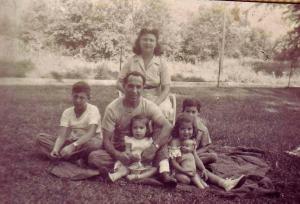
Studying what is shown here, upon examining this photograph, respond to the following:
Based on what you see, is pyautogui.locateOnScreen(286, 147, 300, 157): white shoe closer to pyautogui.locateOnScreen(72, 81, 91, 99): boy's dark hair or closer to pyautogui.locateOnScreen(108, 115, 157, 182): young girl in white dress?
pyautogui.locateOnScreen(108, 115, 157, 182): young girl in white dress

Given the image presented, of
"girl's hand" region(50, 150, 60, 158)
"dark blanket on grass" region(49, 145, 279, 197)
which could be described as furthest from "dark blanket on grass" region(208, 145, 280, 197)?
"girl's hand" region(50, 150, 60, 158)

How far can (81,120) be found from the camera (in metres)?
3.13

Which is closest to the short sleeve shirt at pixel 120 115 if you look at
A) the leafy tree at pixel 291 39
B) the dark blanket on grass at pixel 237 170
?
the dark blanket on grass at pixel 237 170

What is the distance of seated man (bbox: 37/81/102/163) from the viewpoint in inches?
121

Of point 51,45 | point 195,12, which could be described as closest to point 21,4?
point 51,45

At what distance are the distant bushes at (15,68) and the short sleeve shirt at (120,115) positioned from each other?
660 millimetres

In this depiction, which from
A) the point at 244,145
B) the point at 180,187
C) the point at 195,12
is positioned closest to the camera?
the point at 180,187

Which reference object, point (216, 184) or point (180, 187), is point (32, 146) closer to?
point (180, 187)

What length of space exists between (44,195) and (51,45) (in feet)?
3.58

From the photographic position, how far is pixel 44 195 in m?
2.81

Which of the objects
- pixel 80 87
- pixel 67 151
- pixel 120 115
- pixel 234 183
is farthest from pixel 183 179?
pixel 80 87

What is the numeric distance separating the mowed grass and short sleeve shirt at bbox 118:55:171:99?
12 centimetres

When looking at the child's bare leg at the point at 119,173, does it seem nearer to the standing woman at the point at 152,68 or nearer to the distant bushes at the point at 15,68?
the standing woman at the point at 152,68

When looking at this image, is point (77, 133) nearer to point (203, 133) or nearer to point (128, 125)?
point (128, 125)
